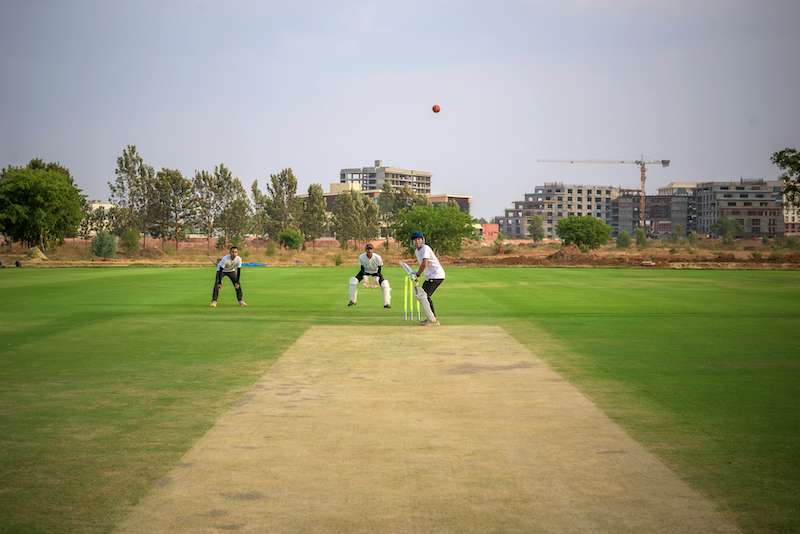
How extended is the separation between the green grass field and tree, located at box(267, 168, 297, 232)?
64863 millimetres

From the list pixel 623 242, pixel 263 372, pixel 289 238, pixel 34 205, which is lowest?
pixel 263 372

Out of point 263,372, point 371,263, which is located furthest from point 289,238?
point 263,372

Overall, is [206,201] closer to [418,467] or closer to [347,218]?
[347,218]

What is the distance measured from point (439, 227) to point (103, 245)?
33665mm

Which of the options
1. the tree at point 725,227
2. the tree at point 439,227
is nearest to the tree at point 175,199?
the tree at point 439,227

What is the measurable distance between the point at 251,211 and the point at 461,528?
3370 inches

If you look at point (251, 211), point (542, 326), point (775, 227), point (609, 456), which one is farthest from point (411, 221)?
point (775, 227)

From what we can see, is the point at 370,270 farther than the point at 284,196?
No

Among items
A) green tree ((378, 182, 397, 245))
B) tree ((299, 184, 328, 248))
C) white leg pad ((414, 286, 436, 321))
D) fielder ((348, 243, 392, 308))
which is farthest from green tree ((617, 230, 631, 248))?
white leg pad ((414, 286, 436, 321))

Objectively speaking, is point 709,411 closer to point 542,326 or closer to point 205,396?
point 205,396

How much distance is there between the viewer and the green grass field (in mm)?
5043

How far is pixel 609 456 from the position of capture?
5.73 meters

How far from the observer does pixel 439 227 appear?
56.0 meters

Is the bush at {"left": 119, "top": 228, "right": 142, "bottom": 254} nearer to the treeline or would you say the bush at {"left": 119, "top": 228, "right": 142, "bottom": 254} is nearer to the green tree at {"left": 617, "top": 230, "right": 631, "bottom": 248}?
the treeline
